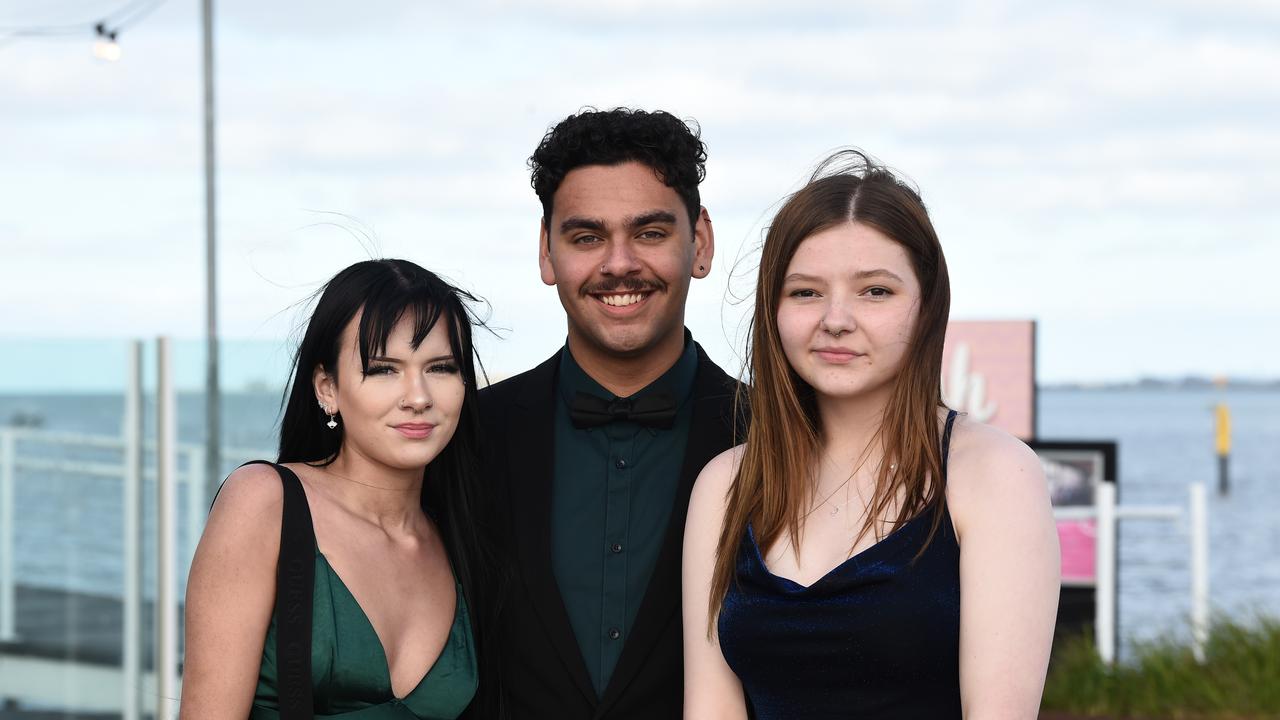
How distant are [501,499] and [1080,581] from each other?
246 inches

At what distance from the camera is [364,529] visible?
2852 millimetres

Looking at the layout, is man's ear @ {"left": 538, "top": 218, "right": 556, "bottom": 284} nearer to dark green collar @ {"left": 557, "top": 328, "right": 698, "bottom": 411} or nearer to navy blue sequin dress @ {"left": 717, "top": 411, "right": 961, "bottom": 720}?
dark green collar @ {"left": 557, "top": 328, "right": 698, "bottom": 411}

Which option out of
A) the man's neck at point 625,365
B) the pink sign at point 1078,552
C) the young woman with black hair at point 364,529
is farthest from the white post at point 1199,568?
the young woman with black hair at point 364,529

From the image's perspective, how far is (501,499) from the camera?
3.23 metres

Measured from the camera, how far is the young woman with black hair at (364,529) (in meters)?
2.62

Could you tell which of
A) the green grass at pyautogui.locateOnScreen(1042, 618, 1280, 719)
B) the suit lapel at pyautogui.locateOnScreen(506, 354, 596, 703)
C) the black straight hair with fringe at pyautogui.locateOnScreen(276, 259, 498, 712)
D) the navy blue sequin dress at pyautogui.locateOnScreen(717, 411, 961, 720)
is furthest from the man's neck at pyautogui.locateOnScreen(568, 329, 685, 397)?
the green grass at pyautogui.locateOnScreen(1042, 618, 1280, 719)

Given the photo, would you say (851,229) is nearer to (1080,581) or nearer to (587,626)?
(587,626)

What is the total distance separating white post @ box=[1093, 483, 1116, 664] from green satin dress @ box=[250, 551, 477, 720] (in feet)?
20.2

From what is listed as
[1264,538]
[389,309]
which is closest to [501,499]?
[389,309]

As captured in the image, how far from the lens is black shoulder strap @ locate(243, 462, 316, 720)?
8.52 ft

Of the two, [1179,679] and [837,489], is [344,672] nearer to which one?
[837,489]

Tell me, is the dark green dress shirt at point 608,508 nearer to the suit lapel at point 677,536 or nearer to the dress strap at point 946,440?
the suit lapel at point 677,536

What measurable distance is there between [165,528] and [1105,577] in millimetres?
5098

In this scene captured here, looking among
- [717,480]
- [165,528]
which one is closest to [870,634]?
[717,480]
